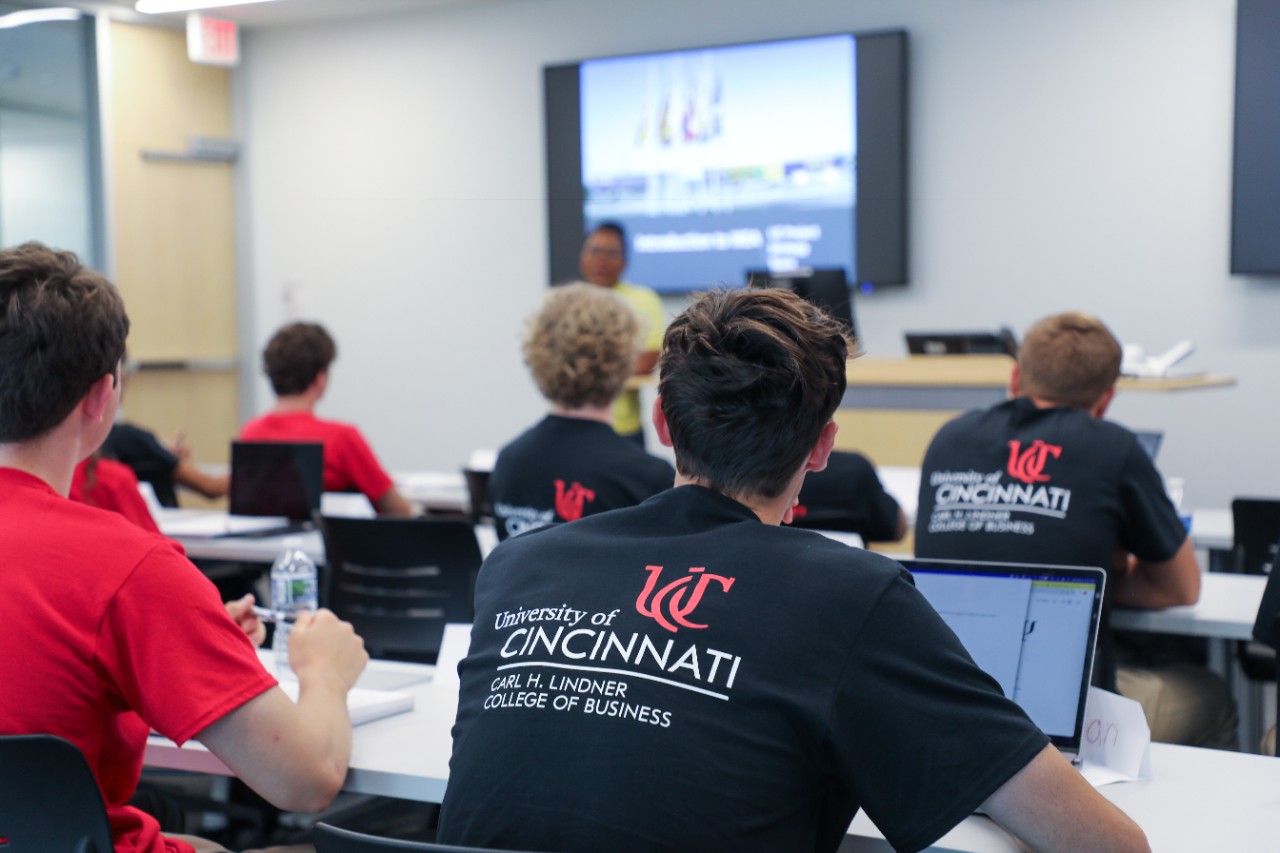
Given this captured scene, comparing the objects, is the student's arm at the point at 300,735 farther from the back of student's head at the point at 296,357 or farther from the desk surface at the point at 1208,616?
the back of student's head at the point at 296,357

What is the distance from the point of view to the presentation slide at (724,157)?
647 cm

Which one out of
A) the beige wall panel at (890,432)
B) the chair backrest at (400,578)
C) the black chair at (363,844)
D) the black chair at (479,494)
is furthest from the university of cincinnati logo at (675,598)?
the beige wall panel at (890,432)

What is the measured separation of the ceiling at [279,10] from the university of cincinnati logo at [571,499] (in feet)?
17.6

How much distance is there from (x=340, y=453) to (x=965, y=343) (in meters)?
2.26

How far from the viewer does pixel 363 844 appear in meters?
1.02

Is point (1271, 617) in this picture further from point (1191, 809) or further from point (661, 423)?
point (661, 423)

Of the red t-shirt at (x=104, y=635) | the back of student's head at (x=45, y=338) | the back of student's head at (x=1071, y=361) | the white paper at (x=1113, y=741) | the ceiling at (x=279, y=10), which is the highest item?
the ceiling at (x=279, y=10)

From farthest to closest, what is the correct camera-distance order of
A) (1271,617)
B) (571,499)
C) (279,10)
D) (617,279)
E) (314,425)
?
(279,10), (617,279), (314,425), (571,499), (1271,617)

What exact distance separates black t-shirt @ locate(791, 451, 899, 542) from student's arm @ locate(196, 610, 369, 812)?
1.72 metres

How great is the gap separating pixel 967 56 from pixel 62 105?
16.1 ft

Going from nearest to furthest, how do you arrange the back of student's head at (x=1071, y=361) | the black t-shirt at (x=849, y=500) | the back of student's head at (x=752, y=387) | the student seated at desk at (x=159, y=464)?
1. the back of student's head at (x=752, y=387)
2. the back of student's head at (x=1071, y=361)
3. the black t-shirt at (x=849, y=500)
4. the student seated at desk at (x=159, y=464)

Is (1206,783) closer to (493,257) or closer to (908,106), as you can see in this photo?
(908,106)

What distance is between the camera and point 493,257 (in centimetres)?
762

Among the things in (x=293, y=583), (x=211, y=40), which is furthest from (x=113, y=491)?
(x=211, y=40)
